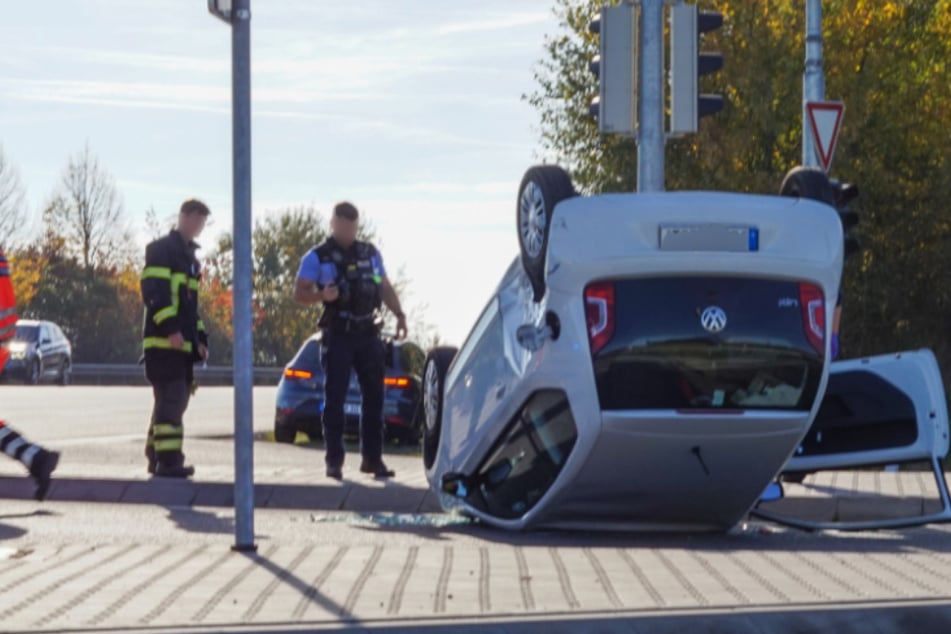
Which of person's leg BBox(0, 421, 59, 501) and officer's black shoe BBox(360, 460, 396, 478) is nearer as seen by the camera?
person's leg BBox(0, 421, 59, 501)

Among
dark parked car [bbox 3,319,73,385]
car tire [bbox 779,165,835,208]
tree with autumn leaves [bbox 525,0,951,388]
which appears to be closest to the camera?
car tire [bbox 779,165,835,208]

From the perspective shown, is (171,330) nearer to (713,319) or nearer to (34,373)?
(713,319)

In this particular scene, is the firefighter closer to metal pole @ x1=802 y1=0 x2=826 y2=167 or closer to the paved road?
the paved road

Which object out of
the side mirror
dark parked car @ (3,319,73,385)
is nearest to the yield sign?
the side mirror

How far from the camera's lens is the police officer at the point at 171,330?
12.8 m

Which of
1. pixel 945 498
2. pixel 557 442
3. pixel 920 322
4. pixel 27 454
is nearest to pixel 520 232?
pixel 557 442

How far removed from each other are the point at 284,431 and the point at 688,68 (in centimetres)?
794

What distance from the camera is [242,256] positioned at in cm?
784

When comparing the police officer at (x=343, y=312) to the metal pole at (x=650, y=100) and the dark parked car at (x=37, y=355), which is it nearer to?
the metal pole at (x=650, y=100)

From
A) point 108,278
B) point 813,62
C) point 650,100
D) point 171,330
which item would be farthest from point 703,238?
point 108,278

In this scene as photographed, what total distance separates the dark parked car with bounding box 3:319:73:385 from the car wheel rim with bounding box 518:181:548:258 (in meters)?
35.6

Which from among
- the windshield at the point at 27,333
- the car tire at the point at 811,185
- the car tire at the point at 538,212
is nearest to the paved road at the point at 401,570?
the car tire at the point at 538,212

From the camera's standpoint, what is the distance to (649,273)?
8.77 metres

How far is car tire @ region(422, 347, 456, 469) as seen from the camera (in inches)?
438
